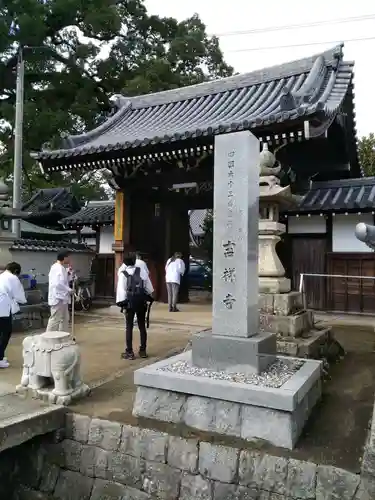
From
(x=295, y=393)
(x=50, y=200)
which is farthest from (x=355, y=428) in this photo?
(x=50, y=200)

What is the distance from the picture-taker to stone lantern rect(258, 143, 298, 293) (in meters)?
6.22

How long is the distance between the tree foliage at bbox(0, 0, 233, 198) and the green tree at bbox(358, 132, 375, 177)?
775 cm

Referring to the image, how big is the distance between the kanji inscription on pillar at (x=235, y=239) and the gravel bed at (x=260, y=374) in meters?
0.41

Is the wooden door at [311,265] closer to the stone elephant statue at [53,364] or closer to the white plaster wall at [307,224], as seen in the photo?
the white plaster wall at [307,224]

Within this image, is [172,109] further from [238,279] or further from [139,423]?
[139,423]

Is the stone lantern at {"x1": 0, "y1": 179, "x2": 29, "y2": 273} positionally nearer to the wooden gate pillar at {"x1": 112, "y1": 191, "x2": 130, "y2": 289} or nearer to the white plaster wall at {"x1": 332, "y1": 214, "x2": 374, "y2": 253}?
the wooden gate pillar at {"x1": 112, "y1": 191, "x2": 130, "y2": 289}

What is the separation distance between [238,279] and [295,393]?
1.26 meters

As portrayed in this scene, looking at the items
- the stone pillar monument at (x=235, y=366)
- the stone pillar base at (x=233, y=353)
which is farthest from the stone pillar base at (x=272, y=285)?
the stone pillar base at (x=233, y=353)

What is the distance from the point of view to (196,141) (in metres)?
9.09

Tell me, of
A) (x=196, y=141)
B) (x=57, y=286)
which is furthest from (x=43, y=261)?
(x=196, y=141)

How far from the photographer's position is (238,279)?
416 centimetres

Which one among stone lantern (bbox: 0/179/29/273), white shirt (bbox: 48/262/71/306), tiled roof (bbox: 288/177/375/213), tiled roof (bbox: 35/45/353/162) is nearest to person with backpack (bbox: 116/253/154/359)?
white shirt (bbox: 48/262/71/306)

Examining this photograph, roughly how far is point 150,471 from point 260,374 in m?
1.36

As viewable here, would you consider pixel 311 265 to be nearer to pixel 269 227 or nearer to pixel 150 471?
pixel 269 227
